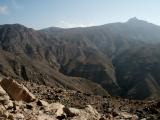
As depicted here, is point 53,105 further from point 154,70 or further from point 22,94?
point 154,70

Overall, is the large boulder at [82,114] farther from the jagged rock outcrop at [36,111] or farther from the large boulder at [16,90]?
the large boulder at [16,90]

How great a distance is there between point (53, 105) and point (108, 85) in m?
159

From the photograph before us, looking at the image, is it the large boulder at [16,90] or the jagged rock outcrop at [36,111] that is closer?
the jagged rock outcrop at [36,111]

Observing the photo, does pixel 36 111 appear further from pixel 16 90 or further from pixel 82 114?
pixel 82 114

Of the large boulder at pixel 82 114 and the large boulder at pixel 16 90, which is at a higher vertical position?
the large boulder at pixel 16 90

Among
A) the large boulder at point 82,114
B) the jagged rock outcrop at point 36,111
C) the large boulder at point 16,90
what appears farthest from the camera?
the large boulder at point 16,90

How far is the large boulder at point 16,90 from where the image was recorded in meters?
13.8

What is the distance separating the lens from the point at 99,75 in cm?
18612

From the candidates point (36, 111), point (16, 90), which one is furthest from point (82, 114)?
→ point (16, 90)

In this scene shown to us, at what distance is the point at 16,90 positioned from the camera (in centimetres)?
A: 1388

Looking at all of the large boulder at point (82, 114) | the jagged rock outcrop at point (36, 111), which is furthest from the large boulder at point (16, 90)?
the large boulder at point (82, 114)

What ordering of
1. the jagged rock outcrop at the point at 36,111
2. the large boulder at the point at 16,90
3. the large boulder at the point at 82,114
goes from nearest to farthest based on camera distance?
the jagged rock outcrop at the point at 36,111 → the large boulder at the point at 82,114 → the large boulder at the point at 16,90

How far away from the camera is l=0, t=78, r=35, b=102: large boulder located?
544 inches

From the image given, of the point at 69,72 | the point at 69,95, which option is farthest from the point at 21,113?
the point at 69,72
